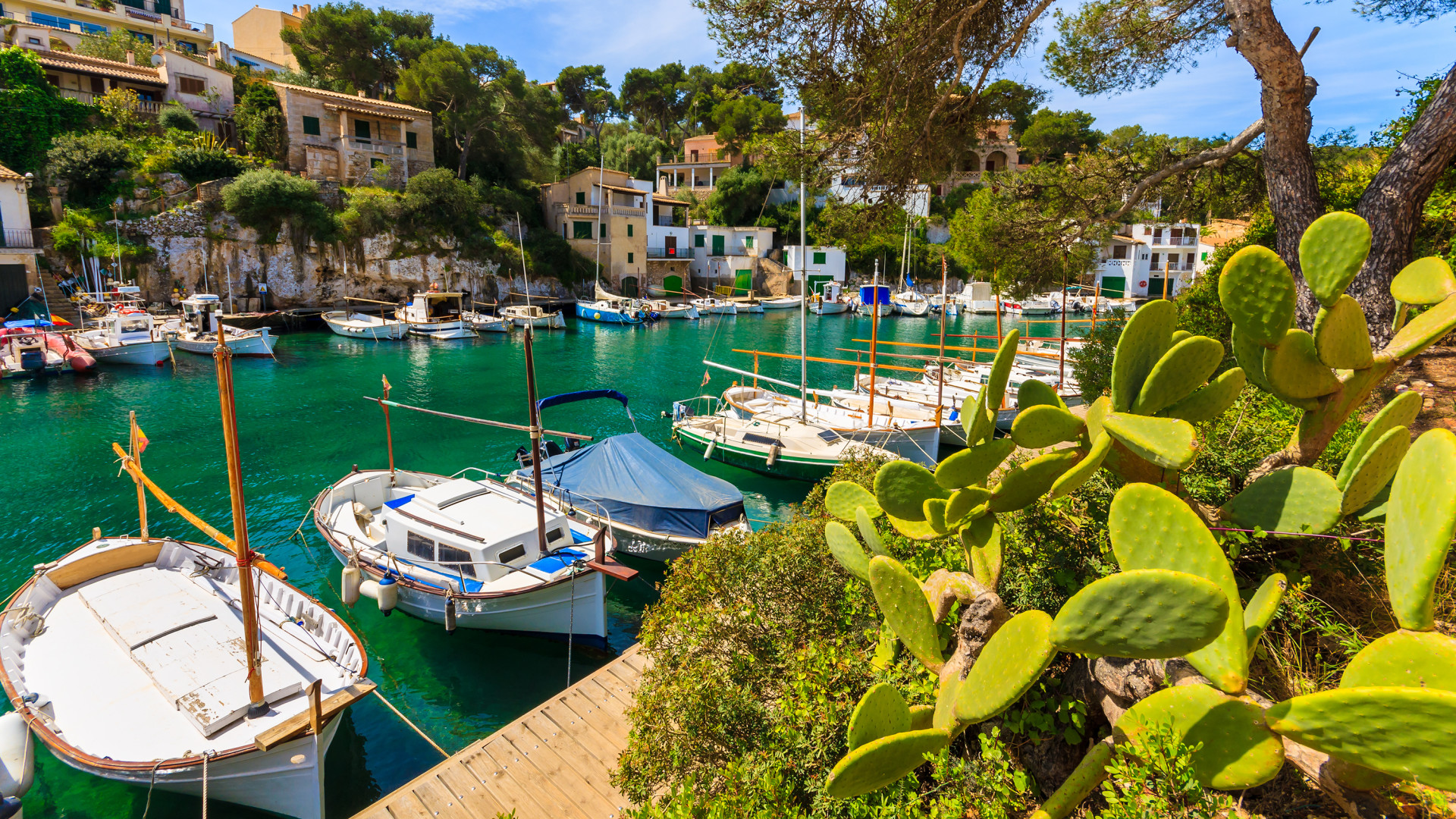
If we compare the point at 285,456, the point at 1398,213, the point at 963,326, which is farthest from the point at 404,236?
the point at 1398,213

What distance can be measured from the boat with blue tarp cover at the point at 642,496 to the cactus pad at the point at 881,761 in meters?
9.07

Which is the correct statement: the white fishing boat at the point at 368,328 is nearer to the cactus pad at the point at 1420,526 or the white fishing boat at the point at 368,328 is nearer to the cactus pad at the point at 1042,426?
the cactus pad at the point at 1042,426

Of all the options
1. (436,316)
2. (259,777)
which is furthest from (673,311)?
(259,777)

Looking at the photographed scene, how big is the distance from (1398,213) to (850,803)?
8.90 meters

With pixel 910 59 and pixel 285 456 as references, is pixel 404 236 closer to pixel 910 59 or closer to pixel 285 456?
pixel 285 456

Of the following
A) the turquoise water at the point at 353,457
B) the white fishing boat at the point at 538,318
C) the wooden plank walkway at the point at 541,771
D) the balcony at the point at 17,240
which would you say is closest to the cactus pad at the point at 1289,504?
the wooden plank walkway at the point at 541,771

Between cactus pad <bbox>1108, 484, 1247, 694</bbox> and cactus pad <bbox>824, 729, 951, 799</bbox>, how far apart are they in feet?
4.23

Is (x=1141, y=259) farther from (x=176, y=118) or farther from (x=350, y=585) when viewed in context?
(x=176, y=118)

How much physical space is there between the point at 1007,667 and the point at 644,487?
1045 cm

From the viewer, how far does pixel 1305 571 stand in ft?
14.5

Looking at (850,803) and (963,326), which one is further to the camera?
(963,326)

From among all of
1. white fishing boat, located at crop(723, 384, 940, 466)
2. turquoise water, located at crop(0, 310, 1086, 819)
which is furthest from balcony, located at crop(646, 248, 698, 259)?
white fishing boat, located at crop(723, 384, 940, 466)

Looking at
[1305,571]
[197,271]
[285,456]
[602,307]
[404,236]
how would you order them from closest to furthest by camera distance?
[1305,571] → [285,456] → [197,271] → [404,236] → [602,307]

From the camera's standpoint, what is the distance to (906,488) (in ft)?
15.3
